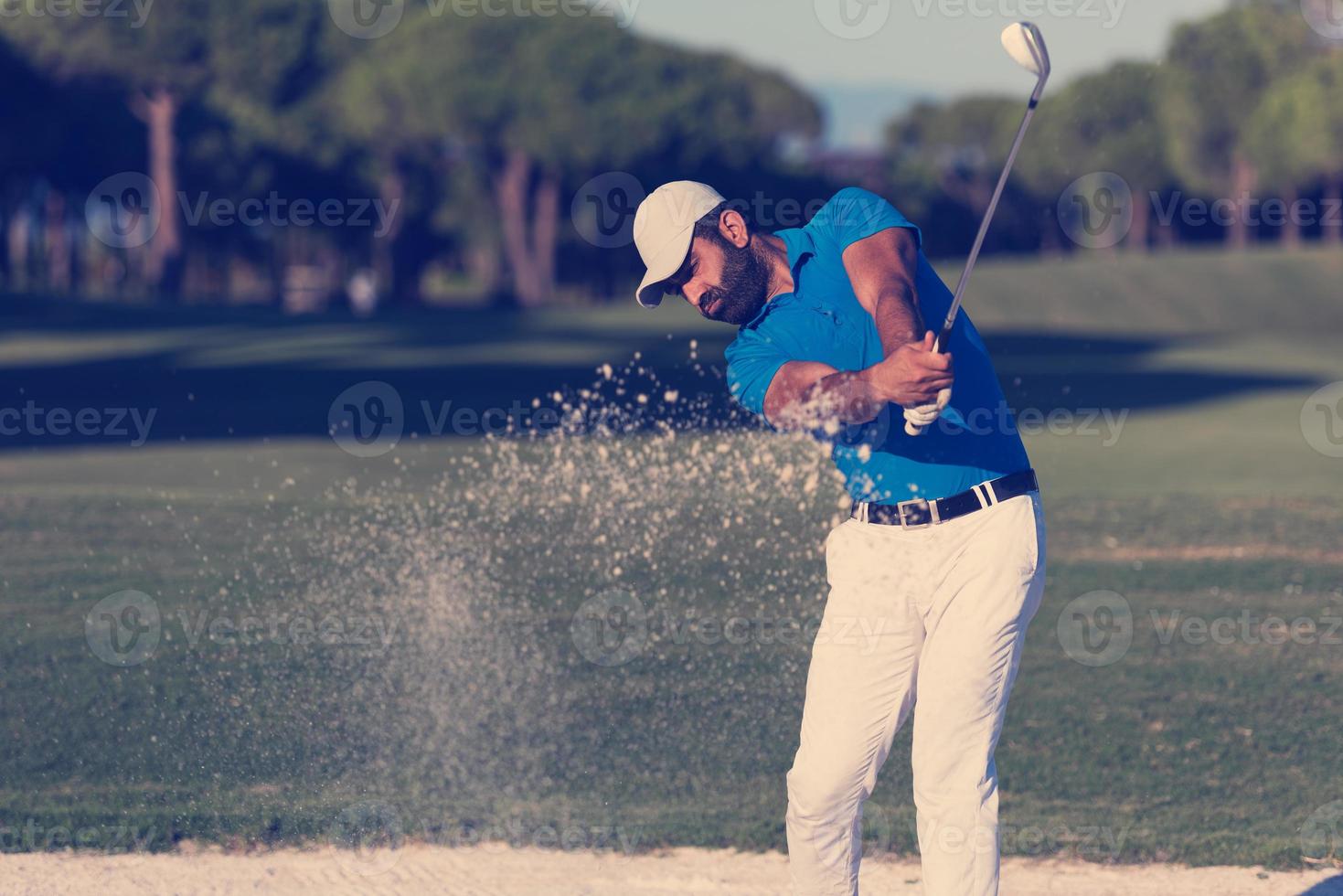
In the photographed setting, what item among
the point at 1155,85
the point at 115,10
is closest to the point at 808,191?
the point at 1155,85

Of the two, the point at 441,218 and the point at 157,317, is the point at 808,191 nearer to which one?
the point at 441,218

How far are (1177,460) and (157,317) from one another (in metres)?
31.8

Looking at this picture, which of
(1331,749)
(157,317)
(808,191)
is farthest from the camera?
(808,191)

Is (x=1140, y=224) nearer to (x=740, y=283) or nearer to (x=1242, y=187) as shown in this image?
(x=1242, y=187)

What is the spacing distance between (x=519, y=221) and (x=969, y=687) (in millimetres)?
69580

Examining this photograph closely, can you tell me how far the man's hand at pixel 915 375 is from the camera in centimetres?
430

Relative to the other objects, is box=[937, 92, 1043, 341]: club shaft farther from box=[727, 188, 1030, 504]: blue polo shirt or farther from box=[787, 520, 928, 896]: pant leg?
box=[787, 520, 928, 896]: pant leg

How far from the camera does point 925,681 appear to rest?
15.9 ft

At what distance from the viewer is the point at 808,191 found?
88.0m

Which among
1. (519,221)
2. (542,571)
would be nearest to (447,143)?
(519,221)

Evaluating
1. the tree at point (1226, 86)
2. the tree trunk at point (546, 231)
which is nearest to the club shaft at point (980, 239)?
the tree trunk at point (546, 231)

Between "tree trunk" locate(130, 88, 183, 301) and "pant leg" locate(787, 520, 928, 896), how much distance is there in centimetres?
5994

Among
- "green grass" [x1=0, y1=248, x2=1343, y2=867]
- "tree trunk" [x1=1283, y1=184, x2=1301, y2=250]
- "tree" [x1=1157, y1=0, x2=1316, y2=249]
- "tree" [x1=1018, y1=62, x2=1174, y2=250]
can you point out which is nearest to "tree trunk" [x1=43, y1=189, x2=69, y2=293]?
"tree" [x1=1018, y1=62, x2=1174, y2=250]

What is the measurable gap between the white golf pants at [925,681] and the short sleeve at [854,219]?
79 cm
